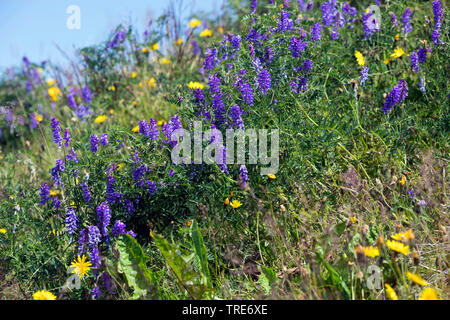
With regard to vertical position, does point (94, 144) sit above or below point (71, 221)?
above

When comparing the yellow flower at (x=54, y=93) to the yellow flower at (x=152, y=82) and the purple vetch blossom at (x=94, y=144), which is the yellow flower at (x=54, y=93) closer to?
the yellow flower at (x=152, y=82)

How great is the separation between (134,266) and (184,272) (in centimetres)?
25

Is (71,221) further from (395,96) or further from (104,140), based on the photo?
(395,96)

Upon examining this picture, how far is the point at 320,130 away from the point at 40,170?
Result: 104 inches

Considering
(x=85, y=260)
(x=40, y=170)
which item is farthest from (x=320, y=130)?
(x=40, y=170)

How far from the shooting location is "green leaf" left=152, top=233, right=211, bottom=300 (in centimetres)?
191

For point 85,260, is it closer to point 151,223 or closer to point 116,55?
point 151,223

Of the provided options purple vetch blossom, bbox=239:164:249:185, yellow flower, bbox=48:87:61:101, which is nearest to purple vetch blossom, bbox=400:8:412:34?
purple vetch blossom, bbox=239:164:249:185

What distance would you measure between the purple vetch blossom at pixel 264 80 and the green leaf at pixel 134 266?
0.99 metres

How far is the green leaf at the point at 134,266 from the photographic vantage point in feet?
6.57

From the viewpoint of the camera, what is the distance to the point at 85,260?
7.68 ft

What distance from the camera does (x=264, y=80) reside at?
235 cm

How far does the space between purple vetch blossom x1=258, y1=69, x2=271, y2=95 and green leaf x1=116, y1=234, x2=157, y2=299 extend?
3.24 ft

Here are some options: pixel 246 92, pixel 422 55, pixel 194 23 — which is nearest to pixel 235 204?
pixel 246 92
